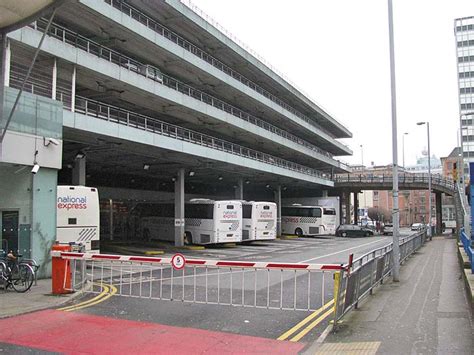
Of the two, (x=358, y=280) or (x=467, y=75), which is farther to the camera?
(x=467, y=75)

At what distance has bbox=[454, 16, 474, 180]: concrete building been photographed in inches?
3757

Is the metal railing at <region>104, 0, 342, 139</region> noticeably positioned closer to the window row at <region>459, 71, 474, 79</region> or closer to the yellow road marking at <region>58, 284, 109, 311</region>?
the yellow road marking at <region>58, 284, 109, 311</region>

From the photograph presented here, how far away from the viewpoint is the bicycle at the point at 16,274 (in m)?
12.2

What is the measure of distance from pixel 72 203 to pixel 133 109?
14.2 m

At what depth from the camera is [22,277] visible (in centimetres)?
1238

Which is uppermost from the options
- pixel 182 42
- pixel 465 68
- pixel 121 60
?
pixel 465 68

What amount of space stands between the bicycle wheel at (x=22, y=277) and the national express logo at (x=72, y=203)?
5.07 meters

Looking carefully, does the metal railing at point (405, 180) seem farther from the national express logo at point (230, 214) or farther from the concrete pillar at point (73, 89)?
the concrete pillar at point (73, 89)

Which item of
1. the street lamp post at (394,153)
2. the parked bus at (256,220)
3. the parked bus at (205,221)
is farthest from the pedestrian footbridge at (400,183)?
the street lamp post at (394,153)

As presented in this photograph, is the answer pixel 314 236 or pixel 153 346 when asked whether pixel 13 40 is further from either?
pixel 314 236

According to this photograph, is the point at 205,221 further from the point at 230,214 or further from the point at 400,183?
the point at 400,183

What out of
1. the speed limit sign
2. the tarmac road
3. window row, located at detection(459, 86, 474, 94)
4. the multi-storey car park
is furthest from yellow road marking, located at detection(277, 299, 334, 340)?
window row, located at detection(459, 86, 474, 94)

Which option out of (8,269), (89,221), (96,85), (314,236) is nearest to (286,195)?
(314,236)

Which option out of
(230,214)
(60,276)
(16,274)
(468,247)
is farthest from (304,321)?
(230,214)
